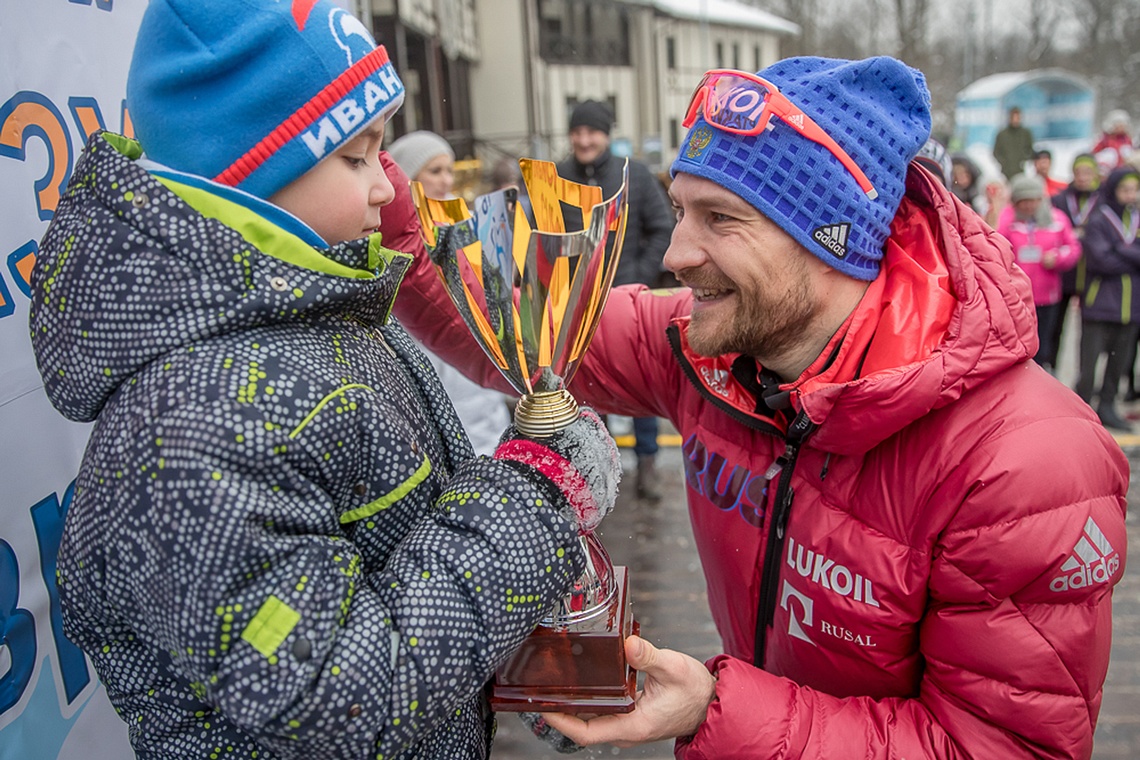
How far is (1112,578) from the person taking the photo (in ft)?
4.67

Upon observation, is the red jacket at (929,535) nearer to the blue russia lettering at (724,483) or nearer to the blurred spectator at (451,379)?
the blue russia lettering at (724,483)

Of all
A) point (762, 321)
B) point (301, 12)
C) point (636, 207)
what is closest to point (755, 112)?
point (762, 321)

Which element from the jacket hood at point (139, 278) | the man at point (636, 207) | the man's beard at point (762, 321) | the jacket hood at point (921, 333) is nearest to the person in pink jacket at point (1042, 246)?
the man at point (636, 207)

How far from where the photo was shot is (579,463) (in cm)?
126

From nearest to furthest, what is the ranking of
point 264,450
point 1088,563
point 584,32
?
1. point 264,450
2. point 1088,563
3. point 584,32

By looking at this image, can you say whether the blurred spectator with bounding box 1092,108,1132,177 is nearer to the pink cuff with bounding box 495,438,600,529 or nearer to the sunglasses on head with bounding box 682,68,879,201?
the sunglasses on head with bounding box 682,68,879,201

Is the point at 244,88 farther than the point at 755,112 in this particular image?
No

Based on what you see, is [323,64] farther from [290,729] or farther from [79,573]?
[290,729]

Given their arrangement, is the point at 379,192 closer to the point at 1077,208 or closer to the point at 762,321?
the point at 762,321

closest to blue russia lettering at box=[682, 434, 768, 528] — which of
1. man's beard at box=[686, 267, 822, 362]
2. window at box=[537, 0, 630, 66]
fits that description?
man's beard at box=[686, 267, 822, 362]

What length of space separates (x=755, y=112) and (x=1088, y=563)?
Answer: 3.17 feet

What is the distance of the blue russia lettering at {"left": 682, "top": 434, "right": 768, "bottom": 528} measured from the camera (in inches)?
68.2

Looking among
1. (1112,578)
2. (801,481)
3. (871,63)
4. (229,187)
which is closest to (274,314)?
(229,187)

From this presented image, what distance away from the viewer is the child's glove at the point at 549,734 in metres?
1.46
